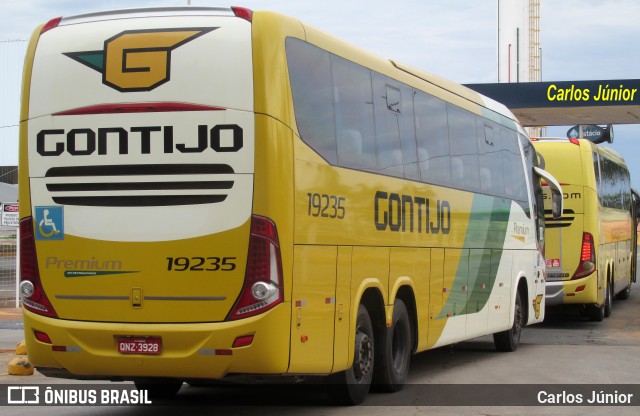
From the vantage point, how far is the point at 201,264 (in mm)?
9016

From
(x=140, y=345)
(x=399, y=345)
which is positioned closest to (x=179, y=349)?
(x=140, y=345)

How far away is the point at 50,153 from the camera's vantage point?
9.48 meters

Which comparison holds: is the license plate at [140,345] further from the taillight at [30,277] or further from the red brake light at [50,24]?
the red brake light at [50,24]

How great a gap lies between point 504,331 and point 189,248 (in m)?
8.77

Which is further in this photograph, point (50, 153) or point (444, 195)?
point (444, 195)

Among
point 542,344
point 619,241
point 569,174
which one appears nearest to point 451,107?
point 542,344

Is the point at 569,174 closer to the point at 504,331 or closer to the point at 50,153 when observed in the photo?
the point at 504,331

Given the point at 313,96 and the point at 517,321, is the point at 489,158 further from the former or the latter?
the point at 313,96

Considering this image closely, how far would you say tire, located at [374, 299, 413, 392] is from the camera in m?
11.5

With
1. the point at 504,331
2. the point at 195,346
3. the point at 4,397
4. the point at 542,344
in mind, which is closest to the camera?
the point at 195,346

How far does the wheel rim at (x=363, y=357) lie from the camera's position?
35.5ft

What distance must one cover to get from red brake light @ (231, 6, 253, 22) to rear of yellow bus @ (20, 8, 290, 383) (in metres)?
0.01

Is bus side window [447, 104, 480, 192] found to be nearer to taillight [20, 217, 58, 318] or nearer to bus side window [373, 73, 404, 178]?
bus side window [373, 73, 404, 178]

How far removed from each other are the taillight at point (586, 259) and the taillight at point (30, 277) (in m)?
13.2
